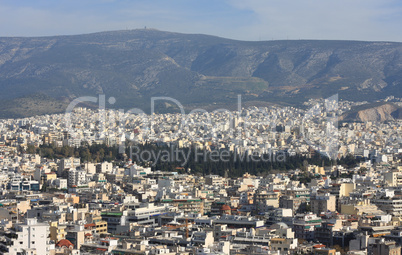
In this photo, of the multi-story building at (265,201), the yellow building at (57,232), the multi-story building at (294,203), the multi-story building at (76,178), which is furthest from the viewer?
the multi-story building at (76,178)

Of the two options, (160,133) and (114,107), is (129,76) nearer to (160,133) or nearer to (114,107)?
(114,107)

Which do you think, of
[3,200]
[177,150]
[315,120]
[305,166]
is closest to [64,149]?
[177,150]

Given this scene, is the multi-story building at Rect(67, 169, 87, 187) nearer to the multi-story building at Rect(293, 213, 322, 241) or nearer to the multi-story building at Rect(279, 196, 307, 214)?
the multi-story building at Rect(279, 196, 307, 214)

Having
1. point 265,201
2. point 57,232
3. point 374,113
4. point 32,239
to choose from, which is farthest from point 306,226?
point 374,113

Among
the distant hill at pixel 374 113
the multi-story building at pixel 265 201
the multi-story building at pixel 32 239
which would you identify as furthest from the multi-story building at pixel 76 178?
the distant hill at pixel 374 113

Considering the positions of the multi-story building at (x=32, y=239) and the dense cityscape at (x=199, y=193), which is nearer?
the multi-story building at (x=32, y=239)

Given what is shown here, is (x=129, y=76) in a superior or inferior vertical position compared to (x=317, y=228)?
superior

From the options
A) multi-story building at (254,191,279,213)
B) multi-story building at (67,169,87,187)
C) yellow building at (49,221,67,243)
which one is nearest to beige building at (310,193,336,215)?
multi-story building at (254,191,279,213)

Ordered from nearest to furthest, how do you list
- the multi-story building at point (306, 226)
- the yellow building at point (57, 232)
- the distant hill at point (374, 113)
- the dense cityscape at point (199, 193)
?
the dense cityscape at point (199, 193) < the yellow building at point (57, 232) < the multi-story building at point (306, 226) < the distant hill at point (374, 113)

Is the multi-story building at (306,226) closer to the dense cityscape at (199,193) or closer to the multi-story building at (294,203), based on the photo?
the dense cityscape at (199,193)

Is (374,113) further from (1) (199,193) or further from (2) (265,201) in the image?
(2) (265,201)

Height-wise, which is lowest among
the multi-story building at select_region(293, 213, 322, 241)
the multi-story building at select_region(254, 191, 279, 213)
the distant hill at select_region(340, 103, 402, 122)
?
the multi-story building at select_region(293, 213, 322, 241)
